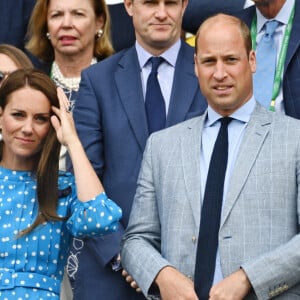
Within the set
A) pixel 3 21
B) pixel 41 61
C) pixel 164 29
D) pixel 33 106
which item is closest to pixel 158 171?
pixel 33 106

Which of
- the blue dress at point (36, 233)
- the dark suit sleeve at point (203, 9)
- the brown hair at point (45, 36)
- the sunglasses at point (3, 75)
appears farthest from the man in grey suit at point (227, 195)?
the brown hair at point (45, 36)

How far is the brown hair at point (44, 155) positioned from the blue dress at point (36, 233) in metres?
0.05

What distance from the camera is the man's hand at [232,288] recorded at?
4.88 metres

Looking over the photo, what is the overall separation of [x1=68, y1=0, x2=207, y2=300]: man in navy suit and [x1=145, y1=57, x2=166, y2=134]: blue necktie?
0.11 feet

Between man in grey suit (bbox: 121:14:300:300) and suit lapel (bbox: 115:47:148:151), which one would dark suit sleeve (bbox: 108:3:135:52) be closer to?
suit lapel (bbox: 115:47:148:151)

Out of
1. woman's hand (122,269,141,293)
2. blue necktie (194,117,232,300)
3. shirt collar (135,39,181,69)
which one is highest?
shirt collar (135,39,181,69)

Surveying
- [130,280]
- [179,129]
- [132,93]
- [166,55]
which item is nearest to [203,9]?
[166,55]

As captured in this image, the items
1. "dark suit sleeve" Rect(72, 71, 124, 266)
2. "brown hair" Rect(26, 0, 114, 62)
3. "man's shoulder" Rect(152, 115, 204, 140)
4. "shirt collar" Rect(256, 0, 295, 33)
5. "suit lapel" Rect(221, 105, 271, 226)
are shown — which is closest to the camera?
"suit lapel" Rect(221, 105, 271, 226)

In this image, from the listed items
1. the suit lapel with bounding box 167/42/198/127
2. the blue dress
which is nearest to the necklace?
the suit lapel with bounding box 167/42/198/127

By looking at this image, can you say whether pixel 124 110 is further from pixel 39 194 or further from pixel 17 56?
pixel 17 56

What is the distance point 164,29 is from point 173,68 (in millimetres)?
218

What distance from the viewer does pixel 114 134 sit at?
6.00m

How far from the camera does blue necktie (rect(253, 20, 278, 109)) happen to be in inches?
243

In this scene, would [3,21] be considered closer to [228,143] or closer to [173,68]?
[173,68]
